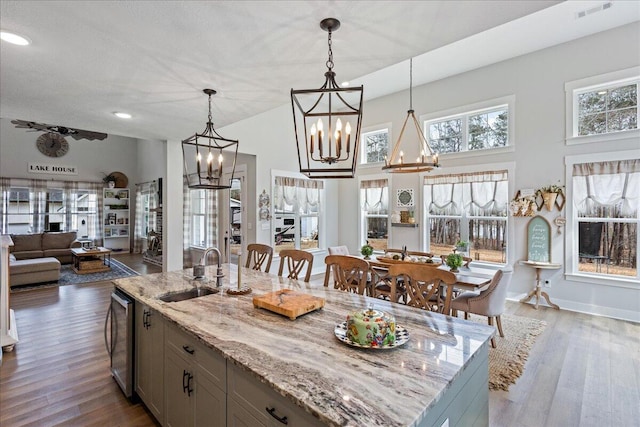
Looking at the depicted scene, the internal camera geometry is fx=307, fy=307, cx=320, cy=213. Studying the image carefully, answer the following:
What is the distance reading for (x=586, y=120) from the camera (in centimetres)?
466

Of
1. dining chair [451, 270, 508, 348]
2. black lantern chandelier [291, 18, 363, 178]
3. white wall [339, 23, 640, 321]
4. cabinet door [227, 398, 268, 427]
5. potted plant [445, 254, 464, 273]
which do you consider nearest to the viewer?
cabinet door [227, 398, 268, 427]

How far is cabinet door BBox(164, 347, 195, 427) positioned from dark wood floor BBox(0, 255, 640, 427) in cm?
54

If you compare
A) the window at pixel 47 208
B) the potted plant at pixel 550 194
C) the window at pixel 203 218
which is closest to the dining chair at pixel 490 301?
the potted plant at pixel 550 194

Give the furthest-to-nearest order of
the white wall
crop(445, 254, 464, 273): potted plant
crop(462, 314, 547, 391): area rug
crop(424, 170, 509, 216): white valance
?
crop(424, 170, 509, 216): white valance, the white wall, crop(445, 254, 464, 273): potted plant, crop(462, 314, 547, 391): area rug

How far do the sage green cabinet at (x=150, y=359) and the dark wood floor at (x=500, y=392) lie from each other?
0.23 metres

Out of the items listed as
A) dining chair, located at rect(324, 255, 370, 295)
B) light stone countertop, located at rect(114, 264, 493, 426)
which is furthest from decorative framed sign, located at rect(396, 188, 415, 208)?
light stone countertop, located at rect(114, 264, 493, 426)

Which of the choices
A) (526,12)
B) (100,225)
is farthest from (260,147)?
(100,225)

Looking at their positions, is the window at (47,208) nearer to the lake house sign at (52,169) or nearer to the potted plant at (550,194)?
the lake house sign at (52,169)

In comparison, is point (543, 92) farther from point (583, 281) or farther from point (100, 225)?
point (100, 225)

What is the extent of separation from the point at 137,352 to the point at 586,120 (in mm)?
6394

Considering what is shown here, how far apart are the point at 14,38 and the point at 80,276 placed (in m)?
6.30

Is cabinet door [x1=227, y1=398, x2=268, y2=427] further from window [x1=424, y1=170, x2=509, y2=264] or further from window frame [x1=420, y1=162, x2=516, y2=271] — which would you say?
window [x1=424, y1=170, x2=509, y2=264]

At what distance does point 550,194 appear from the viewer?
188 inches

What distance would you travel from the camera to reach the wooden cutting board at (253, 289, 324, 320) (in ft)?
5.86
